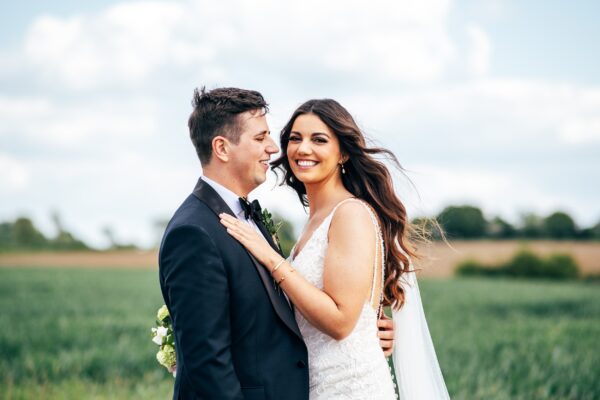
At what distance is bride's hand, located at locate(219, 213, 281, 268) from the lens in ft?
10.7

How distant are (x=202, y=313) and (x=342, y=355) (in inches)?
44.3

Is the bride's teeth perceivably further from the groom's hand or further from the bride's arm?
the groom's hand

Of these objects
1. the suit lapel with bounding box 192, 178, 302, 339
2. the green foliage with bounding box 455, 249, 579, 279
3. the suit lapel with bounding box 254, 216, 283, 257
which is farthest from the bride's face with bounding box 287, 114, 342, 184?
the green foliage with bounding box 455, 249, 579, 279

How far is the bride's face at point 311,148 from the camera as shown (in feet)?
13.3

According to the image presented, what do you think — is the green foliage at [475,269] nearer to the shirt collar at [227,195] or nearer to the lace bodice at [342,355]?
the lace bodice at [342,355]

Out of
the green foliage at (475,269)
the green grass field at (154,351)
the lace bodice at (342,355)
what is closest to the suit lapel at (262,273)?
the lace bodice at (342,355)

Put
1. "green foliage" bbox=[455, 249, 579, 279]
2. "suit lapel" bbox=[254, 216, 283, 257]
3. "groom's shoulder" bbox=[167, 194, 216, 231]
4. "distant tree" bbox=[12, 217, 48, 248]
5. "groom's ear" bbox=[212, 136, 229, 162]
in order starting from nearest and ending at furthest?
1. "groom's shoulder" bbox=[167, 194, 216, 231]
2. "groom's ear" bbox=[212, 136, 229, 162]
3. "suit lapel" bbox=[254, 216, 283, 257]
4. "green foliage" bbox=[455, 249, 579, 279]
5. "distant tree" bbox=[12, 217, 48, 248]

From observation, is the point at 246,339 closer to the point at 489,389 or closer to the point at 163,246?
the point at 163,246

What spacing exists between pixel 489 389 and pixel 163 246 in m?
6.83

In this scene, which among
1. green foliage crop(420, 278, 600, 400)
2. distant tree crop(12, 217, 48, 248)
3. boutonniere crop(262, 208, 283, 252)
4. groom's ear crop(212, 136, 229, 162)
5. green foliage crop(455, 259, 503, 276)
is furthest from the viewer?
distant tree crop(12, 217, 48, 248)

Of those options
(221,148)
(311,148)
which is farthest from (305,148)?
(221,148)

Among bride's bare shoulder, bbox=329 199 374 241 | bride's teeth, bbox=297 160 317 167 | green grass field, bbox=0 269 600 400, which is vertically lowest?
green grass field, bbox=0 269 600 400

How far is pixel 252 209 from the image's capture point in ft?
11.9

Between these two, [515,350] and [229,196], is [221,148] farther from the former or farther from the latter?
[515,350]
